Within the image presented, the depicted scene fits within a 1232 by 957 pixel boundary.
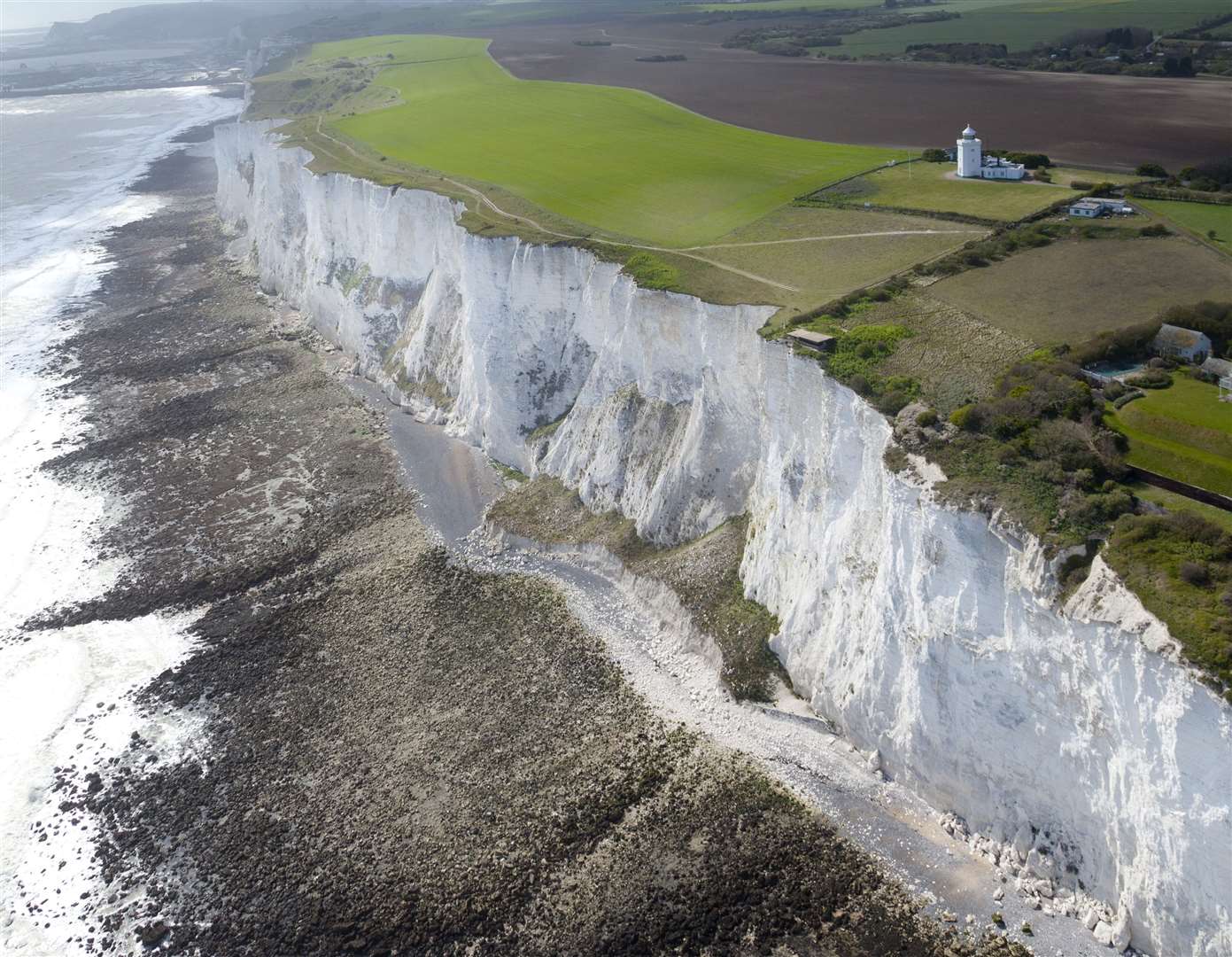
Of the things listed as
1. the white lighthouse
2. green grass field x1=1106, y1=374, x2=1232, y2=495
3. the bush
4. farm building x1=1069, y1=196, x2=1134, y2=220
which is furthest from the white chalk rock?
the white lighthouse

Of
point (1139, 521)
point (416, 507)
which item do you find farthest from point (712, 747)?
point (416, 507)

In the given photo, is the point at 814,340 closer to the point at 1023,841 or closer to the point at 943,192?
the point at 1023,841

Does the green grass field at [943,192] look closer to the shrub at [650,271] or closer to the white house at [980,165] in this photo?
the white house at [980,165]

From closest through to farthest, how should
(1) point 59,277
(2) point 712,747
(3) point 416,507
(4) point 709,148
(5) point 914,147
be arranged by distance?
(2) point 712,747, (3) point 416,507, (5) point 914,147, (4) point 709,148, (1) point 59,277

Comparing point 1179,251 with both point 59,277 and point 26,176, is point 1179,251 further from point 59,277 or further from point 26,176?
point 26,176

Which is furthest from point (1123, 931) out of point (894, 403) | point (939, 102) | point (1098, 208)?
point (939, 102)

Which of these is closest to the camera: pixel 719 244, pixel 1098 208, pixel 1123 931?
pixel 1123 931
